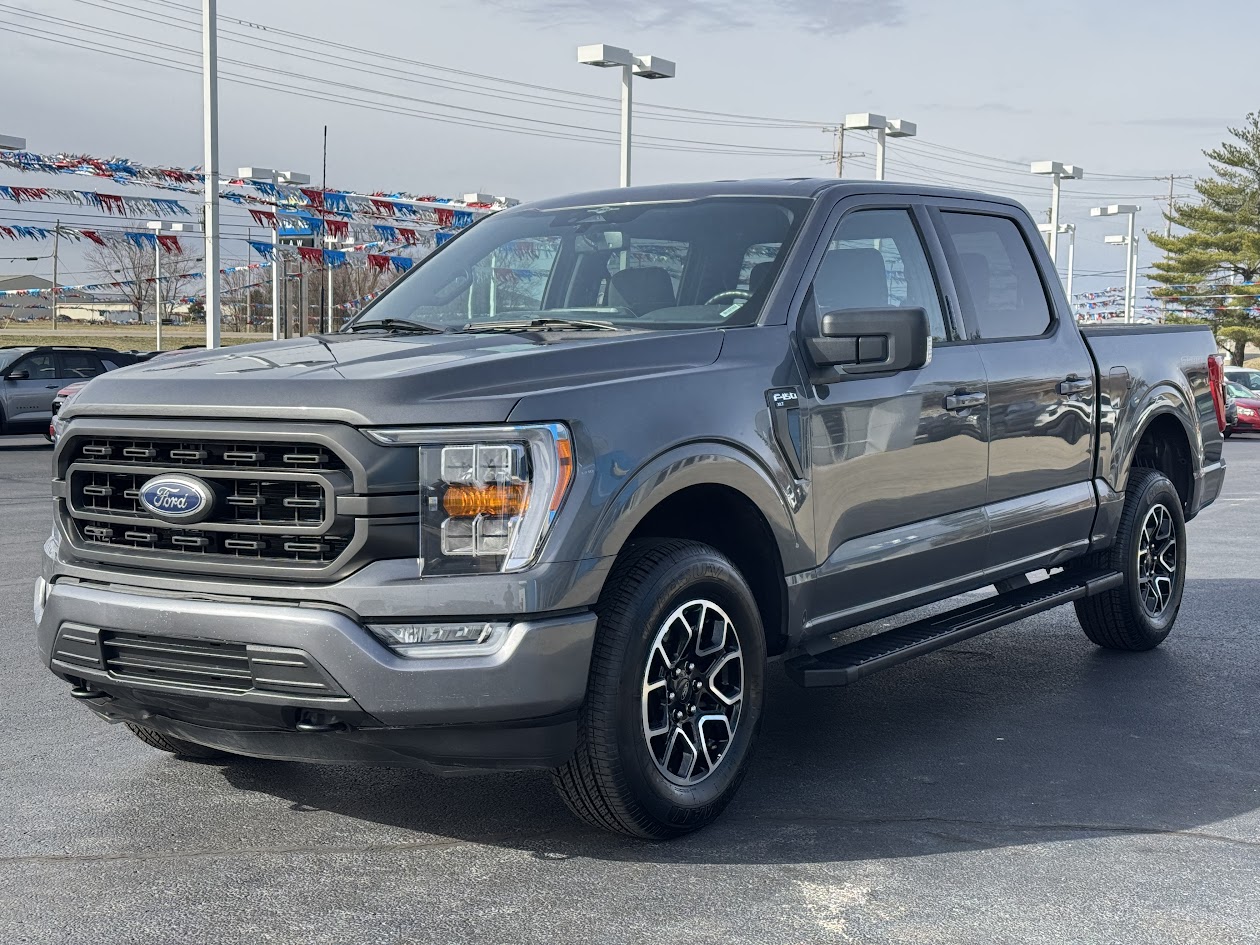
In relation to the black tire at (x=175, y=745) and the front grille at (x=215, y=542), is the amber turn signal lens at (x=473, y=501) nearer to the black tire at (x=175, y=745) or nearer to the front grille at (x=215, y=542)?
the front grille at (x=215, y=542)

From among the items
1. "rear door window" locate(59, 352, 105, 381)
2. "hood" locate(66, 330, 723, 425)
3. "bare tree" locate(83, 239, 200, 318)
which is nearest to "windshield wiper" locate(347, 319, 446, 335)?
"hood" locate(66, 330, 723, 425)

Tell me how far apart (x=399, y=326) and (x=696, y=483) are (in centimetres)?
147

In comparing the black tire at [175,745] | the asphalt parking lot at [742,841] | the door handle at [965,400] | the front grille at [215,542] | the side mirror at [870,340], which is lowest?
the asphalt parking lot at [742,841]

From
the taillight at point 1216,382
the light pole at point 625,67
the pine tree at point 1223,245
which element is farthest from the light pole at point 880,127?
the pine tree at point 1223,245

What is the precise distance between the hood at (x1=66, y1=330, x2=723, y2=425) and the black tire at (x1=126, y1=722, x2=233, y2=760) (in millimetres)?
1230

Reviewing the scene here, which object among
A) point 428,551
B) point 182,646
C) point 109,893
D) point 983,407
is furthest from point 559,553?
point 983,407

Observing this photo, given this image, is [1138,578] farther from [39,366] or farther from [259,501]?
[39,366]

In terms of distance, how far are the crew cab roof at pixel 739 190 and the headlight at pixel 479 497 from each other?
1.97 m

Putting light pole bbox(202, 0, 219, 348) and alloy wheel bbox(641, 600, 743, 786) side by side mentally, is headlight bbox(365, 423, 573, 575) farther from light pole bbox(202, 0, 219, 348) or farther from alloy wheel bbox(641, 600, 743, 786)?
light pole bbox(202, 0, 219, 348)

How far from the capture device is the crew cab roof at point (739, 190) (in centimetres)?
550

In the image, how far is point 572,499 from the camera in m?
3.96

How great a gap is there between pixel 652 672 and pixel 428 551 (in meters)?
0.81

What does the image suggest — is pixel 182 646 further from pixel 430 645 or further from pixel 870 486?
pixel 870 486

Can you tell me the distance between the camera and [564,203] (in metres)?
6.04
